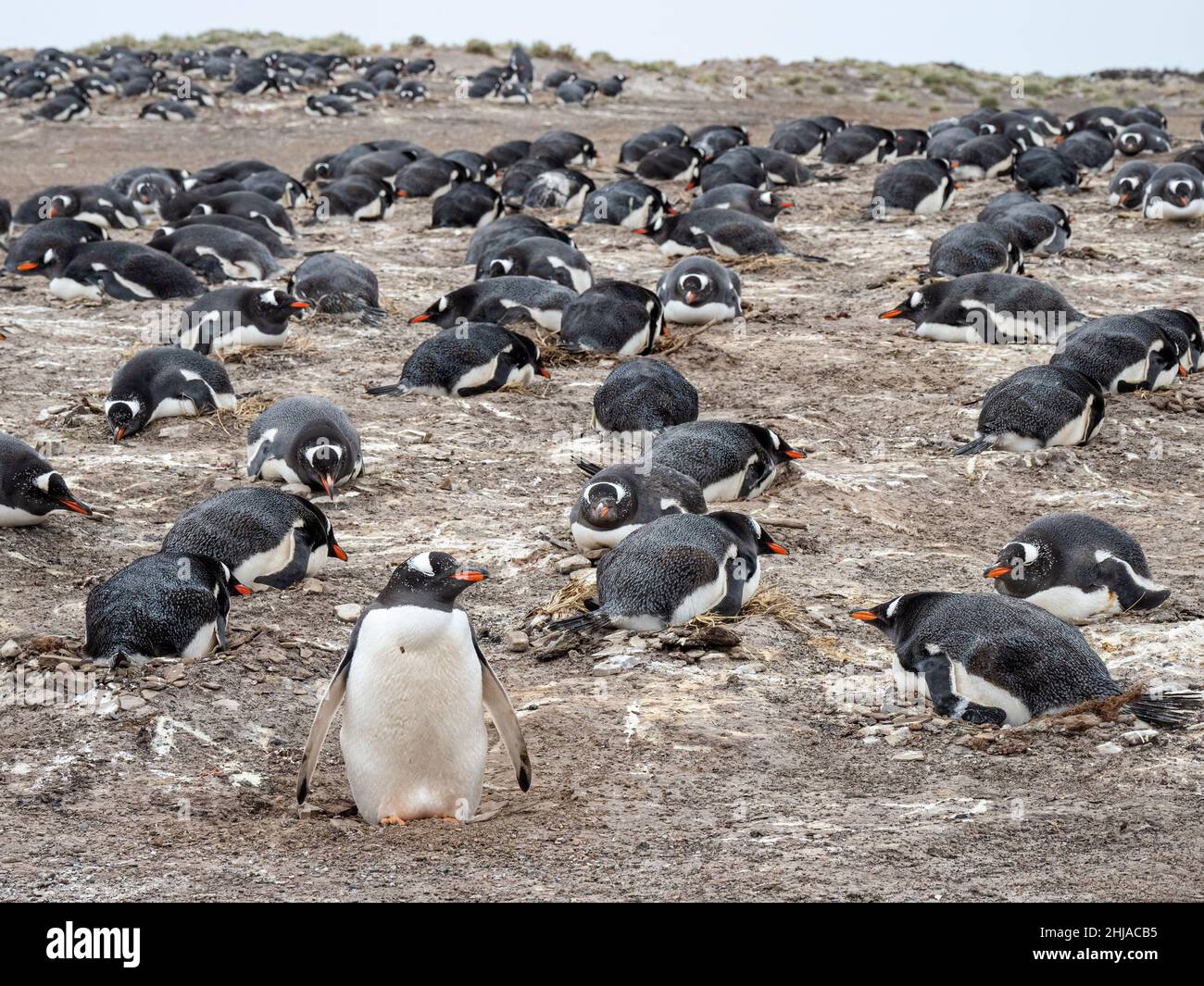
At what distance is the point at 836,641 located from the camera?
17.8 feet

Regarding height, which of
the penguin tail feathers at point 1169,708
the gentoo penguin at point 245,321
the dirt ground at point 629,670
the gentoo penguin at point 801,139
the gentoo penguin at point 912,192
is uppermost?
the gentoo penguin at point 801,139

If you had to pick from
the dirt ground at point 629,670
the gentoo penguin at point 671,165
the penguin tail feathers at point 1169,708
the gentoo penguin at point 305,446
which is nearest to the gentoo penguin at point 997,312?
the dirt ground at point 629,670

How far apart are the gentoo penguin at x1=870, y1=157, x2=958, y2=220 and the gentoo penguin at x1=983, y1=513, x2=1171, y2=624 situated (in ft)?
33.9

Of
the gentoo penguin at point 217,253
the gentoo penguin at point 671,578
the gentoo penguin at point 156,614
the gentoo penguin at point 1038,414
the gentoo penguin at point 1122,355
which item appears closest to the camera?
the gentoo penguin at point 156,614

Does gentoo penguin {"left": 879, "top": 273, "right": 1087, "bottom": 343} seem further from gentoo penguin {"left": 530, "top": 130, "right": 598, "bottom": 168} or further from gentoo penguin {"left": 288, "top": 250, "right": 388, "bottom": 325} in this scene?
gentoo penguin {"left": 530, "top": 130, "right": 598, "bottom": 168}

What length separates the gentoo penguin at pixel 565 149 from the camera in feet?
65.4

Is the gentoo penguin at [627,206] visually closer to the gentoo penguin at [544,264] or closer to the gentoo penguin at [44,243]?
the gentoo penguin at [544,264]

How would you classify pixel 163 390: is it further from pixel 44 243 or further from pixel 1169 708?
pixel 1169 708

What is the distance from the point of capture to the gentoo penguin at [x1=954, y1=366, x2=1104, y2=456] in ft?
25.2

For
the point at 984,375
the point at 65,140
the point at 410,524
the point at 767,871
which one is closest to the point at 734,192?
the point at 984,375

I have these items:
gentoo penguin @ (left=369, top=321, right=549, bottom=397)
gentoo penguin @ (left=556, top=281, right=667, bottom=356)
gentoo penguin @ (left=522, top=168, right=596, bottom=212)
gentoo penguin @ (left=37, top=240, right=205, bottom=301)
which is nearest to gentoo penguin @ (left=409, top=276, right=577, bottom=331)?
gentoo penguin @ (left=556, top=281, right=667, bottom=356)

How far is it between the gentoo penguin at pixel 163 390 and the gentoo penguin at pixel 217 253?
3.88 meters
